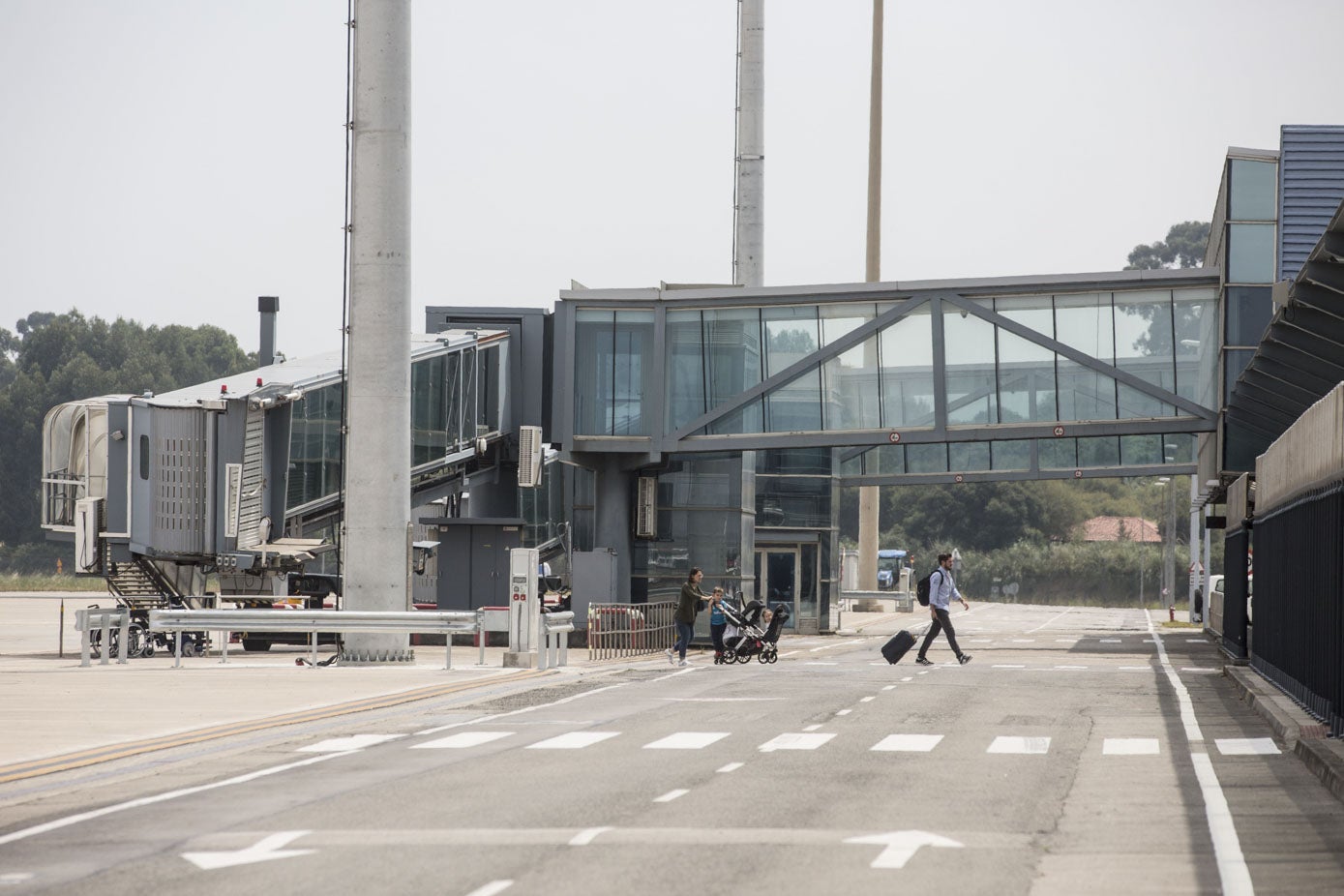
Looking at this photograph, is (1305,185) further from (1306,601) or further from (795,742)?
(795,742)

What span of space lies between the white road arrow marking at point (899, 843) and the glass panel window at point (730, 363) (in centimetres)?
3251

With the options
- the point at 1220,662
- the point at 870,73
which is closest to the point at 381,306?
the point at 1220,662

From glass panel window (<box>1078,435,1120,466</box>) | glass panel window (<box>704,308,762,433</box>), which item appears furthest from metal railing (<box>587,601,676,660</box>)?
glass panel window (<box>1078,435,1120,466</box>)

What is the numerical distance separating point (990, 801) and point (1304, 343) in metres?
15.1

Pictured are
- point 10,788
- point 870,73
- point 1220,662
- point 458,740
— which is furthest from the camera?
point 870,73

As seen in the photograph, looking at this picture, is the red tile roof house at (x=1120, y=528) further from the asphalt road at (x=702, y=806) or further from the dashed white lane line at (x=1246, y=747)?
the dashed white lane line at (x=1246, y=747)

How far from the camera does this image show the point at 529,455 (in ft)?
139

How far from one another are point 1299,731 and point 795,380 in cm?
2646

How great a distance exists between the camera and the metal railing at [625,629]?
3409 centimetres

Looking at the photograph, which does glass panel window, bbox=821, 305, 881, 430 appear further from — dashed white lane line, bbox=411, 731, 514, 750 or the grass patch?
the grass patch

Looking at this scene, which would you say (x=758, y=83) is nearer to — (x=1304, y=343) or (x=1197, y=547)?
(x=1197, y=547)

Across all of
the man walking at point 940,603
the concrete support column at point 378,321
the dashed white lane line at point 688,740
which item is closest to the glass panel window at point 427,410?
the concrete support column at point 378,321

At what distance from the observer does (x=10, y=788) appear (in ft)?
44.8

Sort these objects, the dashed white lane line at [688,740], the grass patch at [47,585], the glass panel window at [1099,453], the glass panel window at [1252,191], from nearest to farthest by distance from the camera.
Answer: the dashed white lane line at [688,740], the glass panel window at [1252,191], the glass panel window at [1099,453], the grass patch at [47,585]
